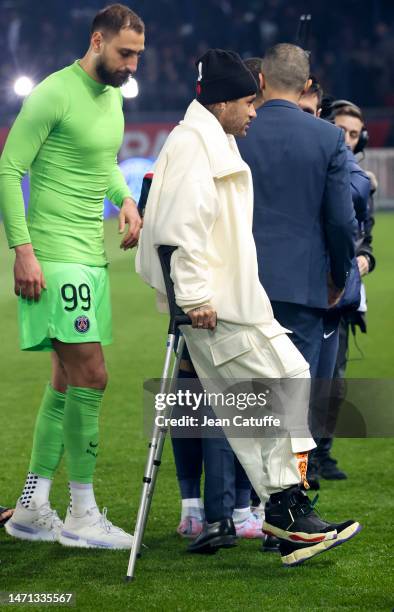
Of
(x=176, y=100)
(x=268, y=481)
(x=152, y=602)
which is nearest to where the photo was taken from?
(x=152, y=602)

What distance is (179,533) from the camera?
18.6ft

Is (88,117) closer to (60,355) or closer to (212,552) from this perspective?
(60,355)

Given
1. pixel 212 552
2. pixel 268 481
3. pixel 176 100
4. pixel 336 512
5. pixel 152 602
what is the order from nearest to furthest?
pixel 152 602 → pixel 268 481 → pixel 212 552 → pixel 336 512 → pixel 176 100

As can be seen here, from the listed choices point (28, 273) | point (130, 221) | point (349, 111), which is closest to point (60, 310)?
point (28, 273)

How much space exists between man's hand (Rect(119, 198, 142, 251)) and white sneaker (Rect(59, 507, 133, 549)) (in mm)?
1174

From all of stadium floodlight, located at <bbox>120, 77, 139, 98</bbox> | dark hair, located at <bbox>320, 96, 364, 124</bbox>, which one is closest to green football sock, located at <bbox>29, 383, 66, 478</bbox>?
stadium floodlight, located at <bbox>120, 77, 139, 98</bbox>

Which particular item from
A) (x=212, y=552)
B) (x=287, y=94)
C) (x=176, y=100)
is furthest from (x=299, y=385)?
(x=176, y=100)

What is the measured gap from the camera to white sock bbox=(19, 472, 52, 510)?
5691 millimetres

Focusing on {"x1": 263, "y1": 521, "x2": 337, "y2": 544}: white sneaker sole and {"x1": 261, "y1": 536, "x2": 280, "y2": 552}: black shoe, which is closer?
{"x1": 263, "y1": 521, "x2": 337, "y2": 544}: white sneaker sole

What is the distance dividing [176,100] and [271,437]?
887 inches

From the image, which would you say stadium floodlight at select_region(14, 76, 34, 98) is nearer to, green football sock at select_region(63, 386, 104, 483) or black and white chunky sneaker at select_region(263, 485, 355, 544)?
green football sock at select_region(63, 386, 104, 483)

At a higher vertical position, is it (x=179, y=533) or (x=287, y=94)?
(x=287, y=94)

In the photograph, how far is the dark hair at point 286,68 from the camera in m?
5.40

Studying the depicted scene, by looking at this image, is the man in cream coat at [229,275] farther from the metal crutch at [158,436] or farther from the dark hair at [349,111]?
the dark hair at [349,111]
